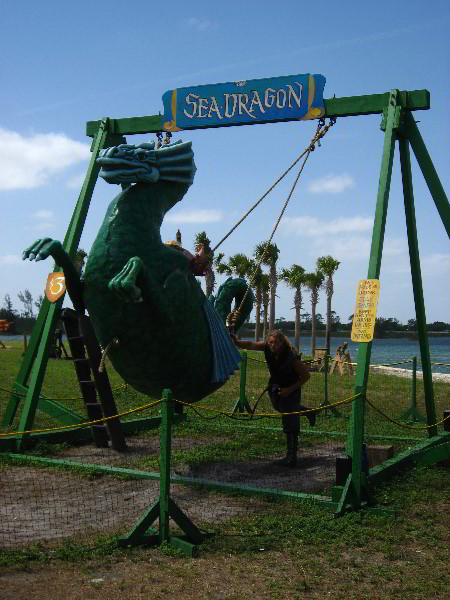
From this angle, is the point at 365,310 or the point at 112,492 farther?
the point at 112,492

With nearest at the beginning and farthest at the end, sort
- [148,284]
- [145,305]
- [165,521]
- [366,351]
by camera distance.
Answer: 1. [165,521]
2. [148,284]
3. [145,305]
4. [366,351]

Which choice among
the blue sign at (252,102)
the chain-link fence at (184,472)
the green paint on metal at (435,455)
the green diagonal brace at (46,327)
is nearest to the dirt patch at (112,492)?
the chain-link fence at (184,472)

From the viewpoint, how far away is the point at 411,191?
316 inches

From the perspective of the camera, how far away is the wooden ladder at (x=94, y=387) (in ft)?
26.1

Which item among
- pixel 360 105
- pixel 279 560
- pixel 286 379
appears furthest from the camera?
pixel 286 379

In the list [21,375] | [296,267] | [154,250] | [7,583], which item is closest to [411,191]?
[154,250]

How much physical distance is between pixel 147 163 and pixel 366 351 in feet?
8.26

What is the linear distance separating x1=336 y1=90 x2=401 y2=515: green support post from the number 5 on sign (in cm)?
348

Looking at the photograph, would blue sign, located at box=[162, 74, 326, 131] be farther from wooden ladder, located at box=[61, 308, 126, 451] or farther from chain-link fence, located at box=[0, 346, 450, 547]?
chain-link fence, located at box=[0, 346, 450, 547]

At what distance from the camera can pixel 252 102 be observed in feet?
25.3

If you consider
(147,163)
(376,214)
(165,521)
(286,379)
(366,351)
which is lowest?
(165,521)

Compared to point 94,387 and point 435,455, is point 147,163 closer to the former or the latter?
point 94,387

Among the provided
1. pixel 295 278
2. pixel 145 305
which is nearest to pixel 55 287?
pixel 145 305

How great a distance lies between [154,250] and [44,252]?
1.08 m
